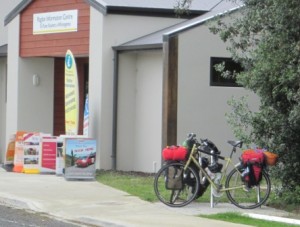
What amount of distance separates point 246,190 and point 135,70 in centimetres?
730

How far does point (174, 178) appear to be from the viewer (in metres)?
14.0

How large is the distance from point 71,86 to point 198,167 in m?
6.92

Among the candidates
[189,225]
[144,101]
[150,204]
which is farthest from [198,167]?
[144,101]

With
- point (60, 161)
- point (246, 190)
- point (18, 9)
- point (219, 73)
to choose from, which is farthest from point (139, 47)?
point (246, 190)

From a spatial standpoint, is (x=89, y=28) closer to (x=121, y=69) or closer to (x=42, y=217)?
(x=121, y=69)

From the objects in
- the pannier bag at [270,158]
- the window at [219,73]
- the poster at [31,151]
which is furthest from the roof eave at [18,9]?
the pannier bag at [270,158]

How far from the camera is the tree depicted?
12987 mm

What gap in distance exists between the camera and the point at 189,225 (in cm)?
1196

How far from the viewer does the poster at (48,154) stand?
1962cm

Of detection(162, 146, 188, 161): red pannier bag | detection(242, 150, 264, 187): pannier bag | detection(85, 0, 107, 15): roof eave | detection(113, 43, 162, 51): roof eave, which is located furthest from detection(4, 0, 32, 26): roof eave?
detection(242, 150, 264, 187): pannier bag

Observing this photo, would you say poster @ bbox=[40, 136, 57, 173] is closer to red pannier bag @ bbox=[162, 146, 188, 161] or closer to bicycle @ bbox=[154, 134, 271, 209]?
bicycle @ bbox=[154, 134, 271, 209]

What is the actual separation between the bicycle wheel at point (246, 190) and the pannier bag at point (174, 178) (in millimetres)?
819

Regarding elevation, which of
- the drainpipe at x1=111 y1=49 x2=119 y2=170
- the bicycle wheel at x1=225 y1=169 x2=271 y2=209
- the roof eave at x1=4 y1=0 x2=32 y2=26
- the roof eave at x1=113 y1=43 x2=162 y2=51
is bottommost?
the bicycle wheel at x1=225 y1=169 x2=271 y2=209

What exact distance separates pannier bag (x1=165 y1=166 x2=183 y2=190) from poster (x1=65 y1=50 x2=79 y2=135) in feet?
20.7
